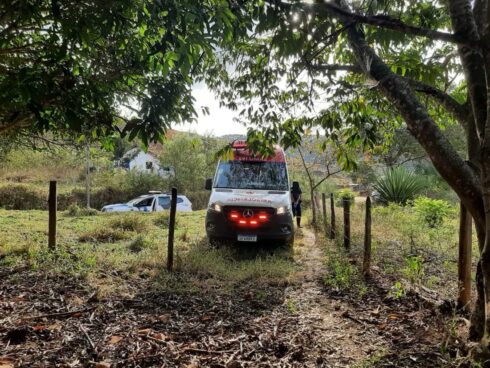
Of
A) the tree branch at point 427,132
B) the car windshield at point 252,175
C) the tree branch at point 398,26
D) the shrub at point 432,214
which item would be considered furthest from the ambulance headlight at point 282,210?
the tree branch at point 398,26

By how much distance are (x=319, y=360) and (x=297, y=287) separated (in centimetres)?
229

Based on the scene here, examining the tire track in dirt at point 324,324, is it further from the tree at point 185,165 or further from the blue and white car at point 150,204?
the tree at point 185,165

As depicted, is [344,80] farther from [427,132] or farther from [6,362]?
[6,362]

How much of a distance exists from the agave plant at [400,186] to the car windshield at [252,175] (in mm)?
8879

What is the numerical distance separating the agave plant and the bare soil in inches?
450

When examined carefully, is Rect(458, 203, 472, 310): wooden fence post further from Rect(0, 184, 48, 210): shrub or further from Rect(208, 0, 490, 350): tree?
Rect(0, 184, 48, 210): shrub

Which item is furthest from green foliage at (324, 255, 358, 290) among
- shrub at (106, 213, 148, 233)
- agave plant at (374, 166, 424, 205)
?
agave plant at (374, 166, 424, 205)

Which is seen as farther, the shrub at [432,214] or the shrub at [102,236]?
the shrub at [432,214]

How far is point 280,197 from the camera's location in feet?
25.7

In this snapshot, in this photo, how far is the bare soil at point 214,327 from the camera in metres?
3.07

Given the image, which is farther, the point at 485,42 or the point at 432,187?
the point at 432,187

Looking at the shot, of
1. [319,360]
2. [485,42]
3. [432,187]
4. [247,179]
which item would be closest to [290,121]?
[485,42]

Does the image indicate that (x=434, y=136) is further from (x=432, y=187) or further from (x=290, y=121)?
(x=432, y=187)

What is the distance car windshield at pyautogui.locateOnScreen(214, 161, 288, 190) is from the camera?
8469 millimetres
